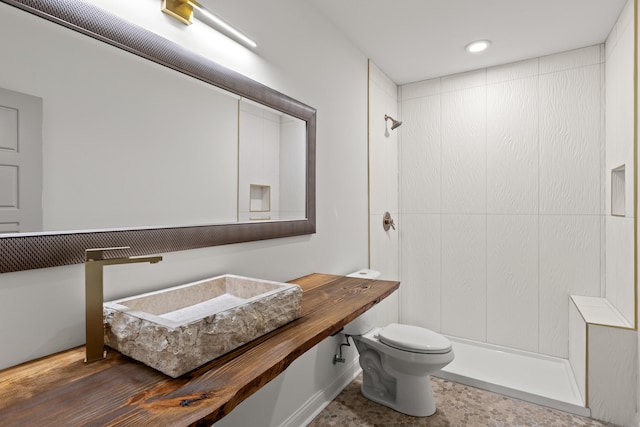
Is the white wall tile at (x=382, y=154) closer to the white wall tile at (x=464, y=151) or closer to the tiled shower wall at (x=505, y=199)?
the tiled shower wall at (x=505, y=199)

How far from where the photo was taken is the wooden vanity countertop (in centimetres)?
64

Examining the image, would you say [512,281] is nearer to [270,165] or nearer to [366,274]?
[366,274]

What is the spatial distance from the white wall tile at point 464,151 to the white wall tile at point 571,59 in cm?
44

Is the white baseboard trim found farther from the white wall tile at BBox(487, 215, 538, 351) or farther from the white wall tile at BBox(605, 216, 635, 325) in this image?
the white wall tile at BBox(605, 216, 635, 325)

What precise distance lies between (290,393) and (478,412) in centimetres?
114

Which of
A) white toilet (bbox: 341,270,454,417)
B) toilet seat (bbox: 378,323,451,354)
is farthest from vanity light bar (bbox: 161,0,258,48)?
toilet seat (bbox: 378,323,451,354)

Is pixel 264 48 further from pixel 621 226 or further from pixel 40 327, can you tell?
pixel 621 226

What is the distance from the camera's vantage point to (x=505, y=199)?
2.74 meters

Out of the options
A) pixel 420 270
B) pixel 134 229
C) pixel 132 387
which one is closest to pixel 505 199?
pixel 420 270

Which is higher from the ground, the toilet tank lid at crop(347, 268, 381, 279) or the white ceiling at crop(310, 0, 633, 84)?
the white ceiling at crop(310, 0, 633, 84)

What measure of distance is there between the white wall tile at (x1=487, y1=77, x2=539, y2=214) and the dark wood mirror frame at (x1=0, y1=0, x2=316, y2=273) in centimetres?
193

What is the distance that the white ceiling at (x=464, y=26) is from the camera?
1957 mm

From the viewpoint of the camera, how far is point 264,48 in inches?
62.0

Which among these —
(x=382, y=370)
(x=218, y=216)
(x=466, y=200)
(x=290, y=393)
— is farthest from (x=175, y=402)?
(x=466, y=200)
